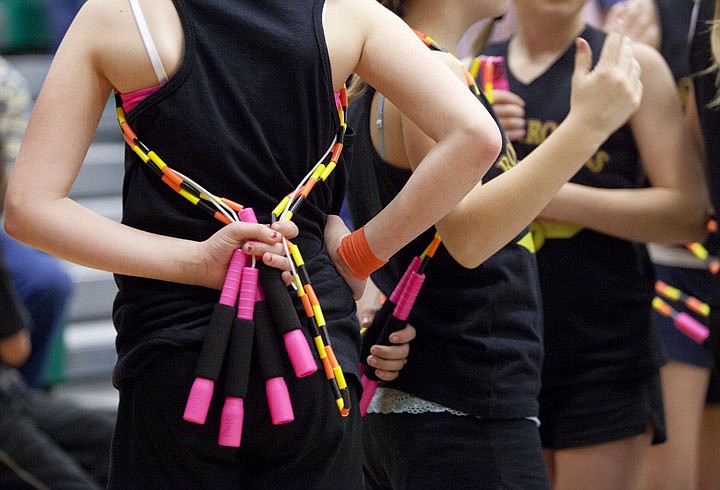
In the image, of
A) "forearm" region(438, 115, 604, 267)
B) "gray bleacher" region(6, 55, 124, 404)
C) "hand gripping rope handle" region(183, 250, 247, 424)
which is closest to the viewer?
"hand gripping rope handle" region(183, 250, 247, 424)

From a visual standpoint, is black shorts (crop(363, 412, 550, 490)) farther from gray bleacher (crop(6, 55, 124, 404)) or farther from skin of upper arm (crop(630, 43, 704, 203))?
gray bleacher (crop(6, 55, 124, 404))

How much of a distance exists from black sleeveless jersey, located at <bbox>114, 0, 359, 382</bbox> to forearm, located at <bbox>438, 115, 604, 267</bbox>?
13.2 inches

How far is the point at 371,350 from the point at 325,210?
39 centimetres

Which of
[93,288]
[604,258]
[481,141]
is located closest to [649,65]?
[604,258]

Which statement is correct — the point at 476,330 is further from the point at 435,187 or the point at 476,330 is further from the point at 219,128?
the point at 219,128

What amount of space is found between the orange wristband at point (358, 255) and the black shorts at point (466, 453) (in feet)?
1.29

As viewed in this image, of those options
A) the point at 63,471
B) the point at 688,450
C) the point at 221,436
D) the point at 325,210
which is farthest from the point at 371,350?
the point at 63,471

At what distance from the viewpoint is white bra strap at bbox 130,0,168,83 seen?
1.35 meters

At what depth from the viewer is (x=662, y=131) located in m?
2.29

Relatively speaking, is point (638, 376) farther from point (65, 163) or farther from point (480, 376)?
point (65, 163)

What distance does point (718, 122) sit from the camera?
83.5 inches

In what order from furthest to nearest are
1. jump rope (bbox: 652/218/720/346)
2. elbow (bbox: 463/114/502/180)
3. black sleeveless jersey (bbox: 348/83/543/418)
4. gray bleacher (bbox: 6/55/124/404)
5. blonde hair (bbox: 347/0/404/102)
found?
gray bleacher (bbox: 6/55/124/404) < jump rope (bbox: 652/218/720/346) < blonde hair (bbox: 347/0/404/102) < black sleeveless jersey (bbox: 348/83/543/418) < elbow (bbox: 463/114/502/180)

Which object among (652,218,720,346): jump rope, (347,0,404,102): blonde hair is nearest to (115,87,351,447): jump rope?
(347,0,404,102): blonde hair

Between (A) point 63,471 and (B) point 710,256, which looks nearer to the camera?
(B) point 710,256
